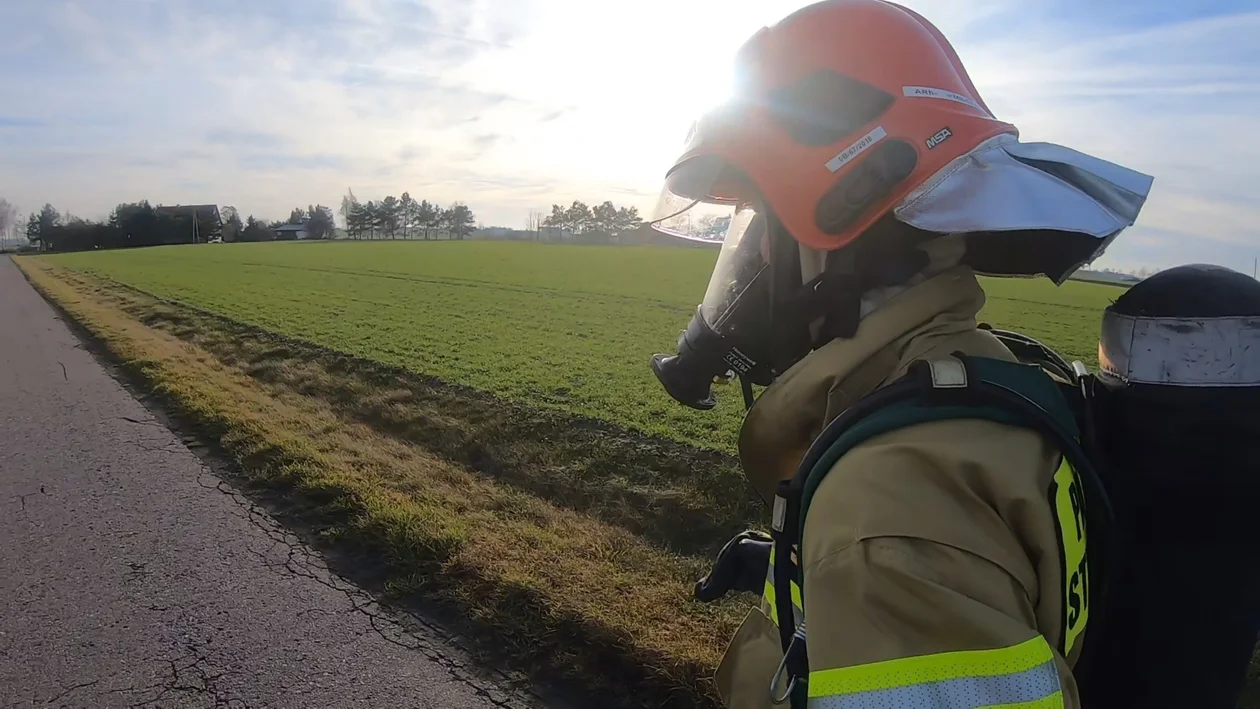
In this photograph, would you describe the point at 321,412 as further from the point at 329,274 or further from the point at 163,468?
the point at 329,274

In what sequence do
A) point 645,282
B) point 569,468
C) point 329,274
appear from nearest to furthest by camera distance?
1. point 569,468
2. point 645,282
3. point 329,274

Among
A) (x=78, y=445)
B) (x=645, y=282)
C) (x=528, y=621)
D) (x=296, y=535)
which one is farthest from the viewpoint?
(x=645, y=282)

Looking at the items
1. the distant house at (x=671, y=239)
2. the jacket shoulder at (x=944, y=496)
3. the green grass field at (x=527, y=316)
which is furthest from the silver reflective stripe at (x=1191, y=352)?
the green grass field at (x=527, y=316)

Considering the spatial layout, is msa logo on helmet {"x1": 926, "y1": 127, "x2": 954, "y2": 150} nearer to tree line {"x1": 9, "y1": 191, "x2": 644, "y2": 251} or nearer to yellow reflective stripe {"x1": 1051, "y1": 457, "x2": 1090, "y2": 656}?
yellow reflective stripe {"x1": 1051, "y1": 457, "x2": 1090, "y2": 656}

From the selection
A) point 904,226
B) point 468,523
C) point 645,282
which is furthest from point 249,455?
point 645,282

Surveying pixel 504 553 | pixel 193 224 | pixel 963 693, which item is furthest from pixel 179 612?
pixel 193 224

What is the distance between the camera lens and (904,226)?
1352 millimetres

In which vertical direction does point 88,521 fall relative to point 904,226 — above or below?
below

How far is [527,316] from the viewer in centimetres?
2009

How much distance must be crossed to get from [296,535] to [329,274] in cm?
3493

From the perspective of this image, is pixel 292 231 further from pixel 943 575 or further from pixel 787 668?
pixel 943 575

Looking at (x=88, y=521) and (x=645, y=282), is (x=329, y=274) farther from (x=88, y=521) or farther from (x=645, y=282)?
(x=88, y=521)

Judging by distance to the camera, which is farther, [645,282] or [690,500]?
[645,282]

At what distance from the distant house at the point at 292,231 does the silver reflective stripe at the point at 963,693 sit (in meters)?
116
